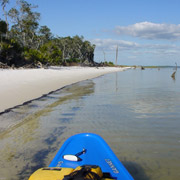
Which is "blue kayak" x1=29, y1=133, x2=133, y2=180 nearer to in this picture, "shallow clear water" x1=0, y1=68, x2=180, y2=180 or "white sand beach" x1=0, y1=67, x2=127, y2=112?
"shallow clear water" x1=0, y1=68, x2=180, y2=180

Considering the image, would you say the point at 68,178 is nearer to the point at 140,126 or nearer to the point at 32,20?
the point at 140,126

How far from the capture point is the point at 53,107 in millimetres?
8094

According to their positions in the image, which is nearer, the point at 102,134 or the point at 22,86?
the point at 102,134

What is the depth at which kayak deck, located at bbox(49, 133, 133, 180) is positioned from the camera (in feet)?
9.04

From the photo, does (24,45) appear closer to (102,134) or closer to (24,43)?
(24,43)

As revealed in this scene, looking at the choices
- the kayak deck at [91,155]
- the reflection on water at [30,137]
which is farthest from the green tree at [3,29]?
the kayak deck at [91,155]

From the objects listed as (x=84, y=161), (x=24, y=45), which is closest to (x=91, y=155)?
(x=84, y=161)

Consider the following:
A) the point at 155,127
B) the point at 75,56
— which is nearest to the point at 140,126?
the point at 155,127

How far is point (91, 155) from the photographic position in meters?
3.14

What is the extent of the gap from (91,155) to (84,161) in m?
0.14

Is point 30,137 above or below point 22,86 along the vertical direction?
below

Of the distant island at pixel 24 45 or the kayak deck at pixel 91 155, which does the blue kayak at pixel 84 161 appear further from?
the distant island at pixel 24 45

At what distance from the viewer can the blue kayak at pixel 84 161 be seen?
7.69 feet

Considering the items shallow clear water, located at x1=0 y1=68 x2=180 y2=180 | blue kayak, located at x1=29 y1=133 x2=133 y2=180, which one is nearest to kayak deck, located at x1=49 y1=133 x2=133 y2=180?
blue kayak, located at x1=29 y1=133 x2=133 y2=180
